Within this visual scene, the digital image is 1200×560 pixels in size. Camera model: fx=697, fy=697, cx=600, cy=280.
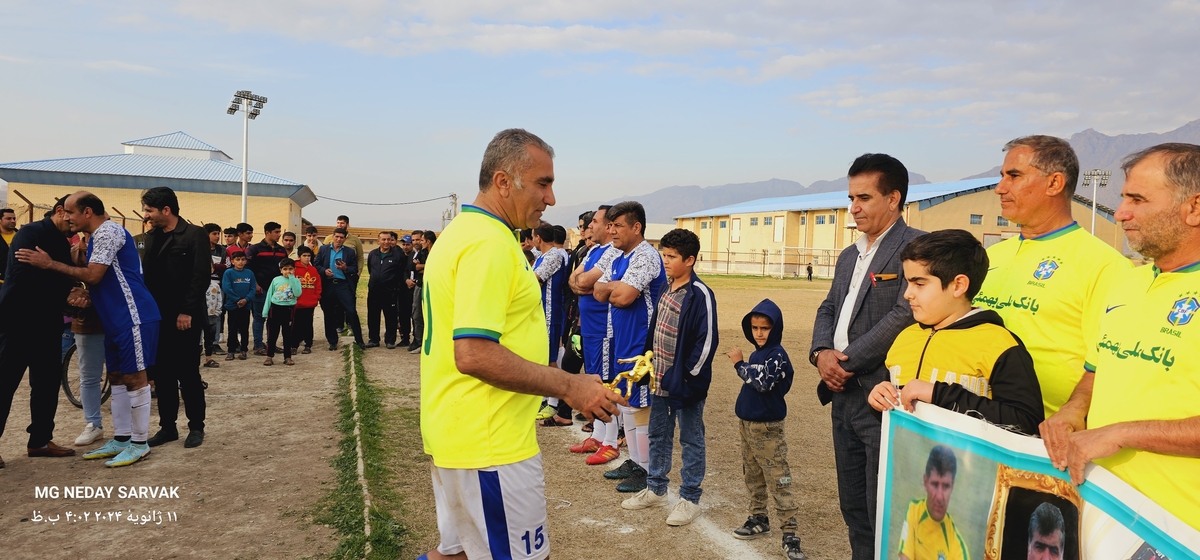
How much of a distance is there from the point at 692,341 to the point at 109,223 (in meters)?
5.00

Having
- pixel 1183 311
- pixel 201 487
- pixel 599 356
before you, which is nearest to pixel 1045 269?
pixel 1183 311

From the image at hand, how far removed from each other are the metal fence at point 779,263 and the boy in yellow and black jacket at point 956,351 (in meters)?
52.6

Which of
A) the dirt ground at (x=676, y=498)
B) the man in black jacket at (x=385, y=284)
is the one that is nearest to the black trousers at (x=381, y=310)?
the man in black jacket at (x=385, y=284)

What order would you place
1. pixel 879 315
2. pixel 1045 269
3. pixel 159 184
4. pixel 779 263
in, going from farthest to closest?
pixel 779 263 < pixel 159 184 < pixel 879 315 < pixel 1045 269

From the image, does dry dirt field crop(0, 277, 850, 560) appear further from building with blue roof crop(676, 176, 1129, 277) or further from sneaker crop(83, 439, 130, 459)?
building with blue roof crop(676, 176, 1129, 277)

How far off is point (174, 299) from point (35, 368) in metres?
1.15

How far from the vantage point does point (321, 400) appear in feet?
27.9

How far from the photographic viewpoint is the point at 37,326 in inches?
230

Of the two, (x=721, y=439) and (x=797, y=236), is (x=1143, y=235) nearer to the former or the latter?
(x=721, y=439)

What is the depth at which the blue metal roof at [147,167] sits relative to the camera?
4588cm

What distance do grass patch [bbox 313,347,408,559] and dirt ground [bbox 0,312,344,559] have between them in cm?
10

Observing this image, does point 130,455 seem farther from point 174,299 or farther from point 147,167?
point 147,167

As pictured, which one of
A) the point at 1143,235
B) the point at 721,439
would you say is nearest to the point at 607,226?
the point at 721,439

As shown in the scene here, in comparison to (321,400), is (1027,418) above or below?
above
